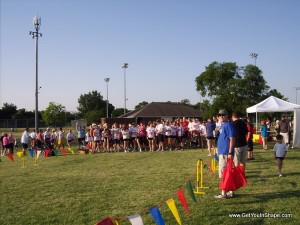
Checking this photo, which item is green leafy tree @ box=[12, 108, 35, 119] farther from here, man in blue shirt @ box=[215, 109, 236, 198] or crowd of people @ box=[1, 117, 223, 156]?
man in blue shirt @ box=[215, 109, 236, 198]

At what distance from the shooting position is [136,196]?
23.9 feet

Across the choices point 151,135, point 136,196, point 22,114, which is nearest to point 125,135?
point 151,135

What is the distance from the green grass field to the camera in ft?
19.1

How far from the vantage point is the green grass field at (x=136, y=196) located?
5.81 meters

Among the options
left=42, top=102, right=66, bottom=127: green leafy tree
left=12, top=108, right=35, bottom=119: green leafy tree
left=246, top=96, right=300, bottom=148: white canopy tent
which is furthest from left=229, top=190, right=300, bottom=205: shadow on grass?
left=12, top=108, right=35, bottom=119: green leafy tree

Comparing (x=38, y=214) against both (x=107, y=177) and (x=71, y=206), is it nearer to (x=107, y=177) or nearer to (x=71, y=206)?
(x=71, y=206)

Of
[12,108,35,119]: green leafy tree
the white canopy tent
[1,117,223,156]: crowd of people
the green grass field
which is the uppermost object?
[12,108,35,119]: green leafy tree

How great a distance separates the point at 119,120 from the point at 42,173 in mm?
19213

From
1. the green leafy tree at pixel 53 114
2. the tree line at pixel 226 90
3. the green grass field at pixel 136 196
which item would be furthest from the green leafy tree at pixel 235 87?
the green grass field at pixel 136 196

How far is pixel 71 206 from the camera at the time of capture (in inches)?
261

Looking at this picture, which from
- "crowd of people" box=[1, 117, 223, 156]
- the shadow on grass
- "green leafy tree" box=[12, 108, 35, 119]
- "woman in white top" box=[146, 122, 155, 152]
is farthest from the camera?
"green leafy tree" box=[12, 108, 35, 119]

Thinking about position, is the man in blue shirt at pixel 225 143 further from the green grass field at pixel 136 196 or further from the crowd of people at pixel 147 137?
the crowd of people at pixel 147 137

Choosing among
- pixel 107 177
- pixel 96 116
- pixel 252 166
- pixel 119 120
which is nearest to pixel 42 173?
pixel 107 177

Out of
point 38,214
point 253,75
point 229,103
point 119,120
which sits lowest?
point 38,214
